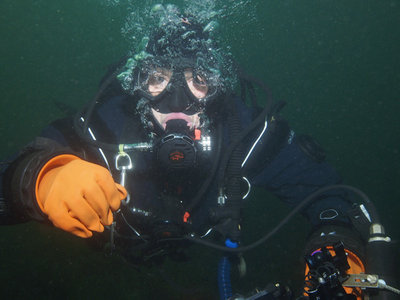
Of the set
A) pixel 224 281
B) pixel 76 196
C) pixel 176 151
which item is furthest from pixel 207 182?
pixel 76 196

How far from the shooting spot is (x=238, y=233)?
8.62 ft

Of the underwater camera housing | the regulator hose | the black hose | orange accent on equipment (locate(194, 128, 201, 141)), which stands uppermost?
orange accent on equipment (locate(194, 128, 201, 141))

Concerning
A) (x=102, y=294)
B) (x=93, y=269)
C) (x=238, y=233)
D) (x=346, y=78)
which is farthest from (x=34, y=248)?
(x=346, y=78)

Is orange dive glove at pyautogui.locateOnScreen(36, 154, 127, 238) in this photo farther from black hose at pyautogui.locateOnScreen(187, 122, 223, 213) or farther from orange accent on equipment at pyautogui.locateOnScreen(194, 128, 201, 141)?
orange accent on equipment at pyautogui.locateOnScreen(194, 128, 201, 141)

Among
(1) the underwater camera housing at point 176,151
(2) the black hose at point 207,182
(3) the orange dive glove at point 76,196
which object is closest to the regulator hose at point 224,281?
(2) the black hose at point 207,182

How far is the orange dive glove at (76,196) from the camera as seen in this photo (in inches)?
65.4

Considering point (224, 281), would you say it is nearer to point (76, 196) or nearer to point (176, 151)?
point (176, 151)

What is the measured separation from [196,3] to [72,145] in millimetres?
6979

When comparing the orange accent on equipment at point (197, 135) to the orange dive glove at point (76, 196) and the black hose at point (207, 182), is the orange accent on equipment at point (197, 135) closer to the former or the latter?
the black hose at point (207, 182)

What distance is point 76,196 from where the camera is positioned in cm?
165

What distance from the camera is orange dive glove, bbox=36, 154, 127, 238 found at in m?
1.66

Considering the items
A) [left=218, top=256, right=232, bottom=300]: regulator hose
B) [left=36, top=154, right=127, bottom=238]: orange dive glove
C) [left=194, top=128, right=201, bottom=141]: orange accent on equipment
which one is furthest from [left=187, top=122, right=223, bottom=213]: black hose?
[left=36, top=154, right=127, bottom=238]: orange dive glove

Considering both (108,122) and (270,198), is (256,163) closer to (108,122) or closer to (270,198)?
(108,122)

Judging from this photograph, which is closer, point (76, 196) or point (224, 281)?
point (76, 196)
